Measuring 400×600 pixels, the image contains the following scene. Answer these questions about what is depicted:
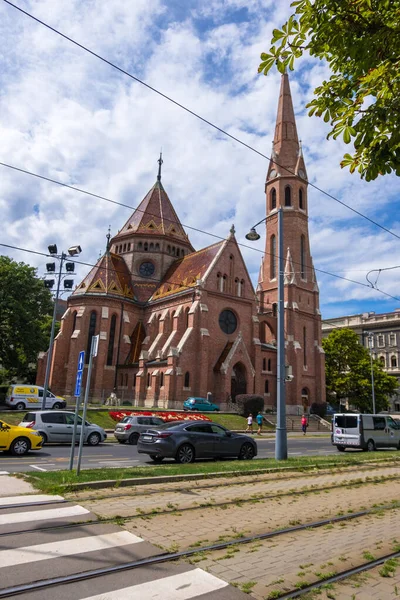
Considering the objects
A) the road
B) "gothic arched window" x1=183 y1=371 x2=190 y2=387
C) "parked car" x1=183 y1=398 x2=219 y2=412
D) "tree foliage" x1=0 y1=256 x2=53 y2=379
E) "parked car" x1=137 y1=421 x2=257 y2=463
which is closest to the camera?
the road

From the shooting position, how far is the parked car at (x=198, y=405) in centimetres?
3325

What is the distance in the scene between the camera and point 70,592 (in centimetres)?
408

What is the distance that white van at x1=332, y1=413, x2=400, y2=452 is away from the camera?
792 inches

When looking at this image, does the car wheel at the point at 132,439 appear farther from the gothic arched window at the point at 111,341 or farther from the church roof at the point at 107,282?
the church roof at the point at 107,282

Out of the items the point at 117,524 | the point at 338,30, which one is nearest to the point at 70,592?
the point at 117,524

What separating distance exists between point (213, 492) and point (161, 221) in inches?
1807

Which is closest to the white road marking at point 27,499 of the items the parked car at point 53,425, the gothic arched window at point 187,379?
the parked car at point 53,425

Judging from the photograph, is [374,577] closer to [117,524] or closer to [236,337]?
[117,524]

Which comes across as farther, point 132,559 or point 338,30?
point 338,30

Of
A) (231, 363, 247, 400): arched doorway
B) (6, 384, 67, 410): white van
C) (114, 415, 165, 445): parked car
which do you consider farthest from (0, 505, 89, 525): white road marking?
(231, 363, 247, 400): arched doorway

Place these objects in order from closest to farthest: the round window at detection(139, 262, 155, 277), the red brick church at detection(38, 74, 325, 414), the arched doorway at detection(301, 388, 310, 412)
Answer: the red brick church at detection(38, 74, 325, 414)
the arched doorway at detection(301, 388, 310, 412)
the round window at detection(139, 262, 155, 277)

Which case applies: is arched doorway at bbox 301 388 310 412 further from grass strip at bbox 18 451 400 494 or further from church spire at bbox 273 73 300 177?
grass strip at bbox 18 451 400 494

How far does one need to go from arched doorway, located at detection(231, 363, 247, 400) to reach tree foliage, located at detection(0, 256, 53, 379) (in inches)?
694

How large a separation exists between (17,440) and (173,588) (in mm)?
11802
